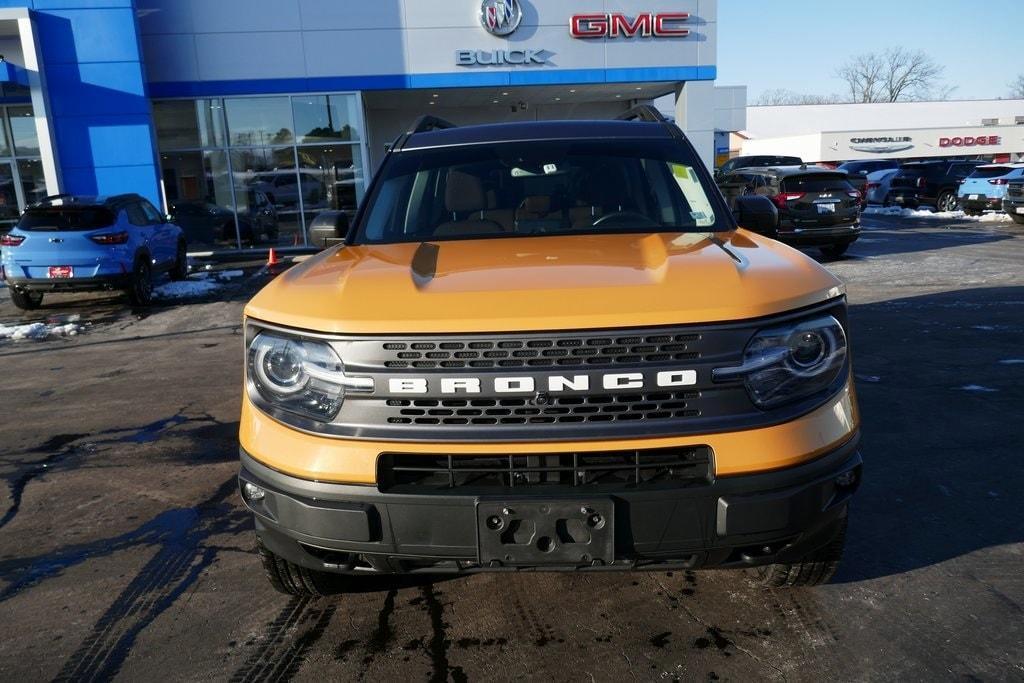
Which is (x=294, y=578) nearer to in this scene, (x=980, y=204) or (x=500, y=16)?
(x=500, y=16)

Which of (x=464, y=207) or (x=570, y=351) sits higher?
(x=464, y=207)

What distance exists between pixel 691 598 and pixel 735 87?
7352cm

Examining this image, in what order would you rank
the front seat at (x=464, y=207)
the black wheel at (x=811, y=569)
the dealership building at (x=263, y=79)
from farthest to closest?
the dealership building at (x=263, y=79)
the front seat at (x=464, y=207)
the black wheel at (x=811, y=569)

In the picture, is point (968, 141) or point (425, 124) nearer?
point (425, 124)

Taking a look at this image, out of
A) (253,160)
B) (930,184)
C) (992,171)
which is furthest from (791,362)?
(930,184)

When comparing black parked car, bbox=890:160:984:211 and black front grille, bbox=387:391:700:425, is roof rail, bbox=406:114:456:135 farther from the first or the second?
black parked car, bbox=890:160:984:211

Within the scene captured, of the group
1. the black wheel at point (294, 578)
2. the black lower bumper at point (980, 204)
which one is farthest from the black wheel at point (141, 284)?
the black lower bumper at point (980, 204)

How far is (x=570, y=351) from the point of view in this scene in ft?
7.66

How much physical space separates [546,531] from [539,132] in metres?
2.61

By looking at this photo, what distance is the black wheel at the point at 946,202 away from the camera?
2521 cm

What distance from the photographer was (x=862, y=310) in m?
9.32

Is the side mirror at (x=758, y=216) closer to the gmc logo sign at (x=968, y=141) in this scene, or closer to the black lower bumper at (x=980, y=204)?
the black lower bumper at (x=980, y=204)

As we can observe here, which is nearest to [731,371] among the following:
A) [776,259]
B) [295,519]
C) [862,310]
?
[776,259]

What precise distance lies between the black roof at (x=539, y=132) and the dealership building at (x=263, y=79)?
52.1 ft
